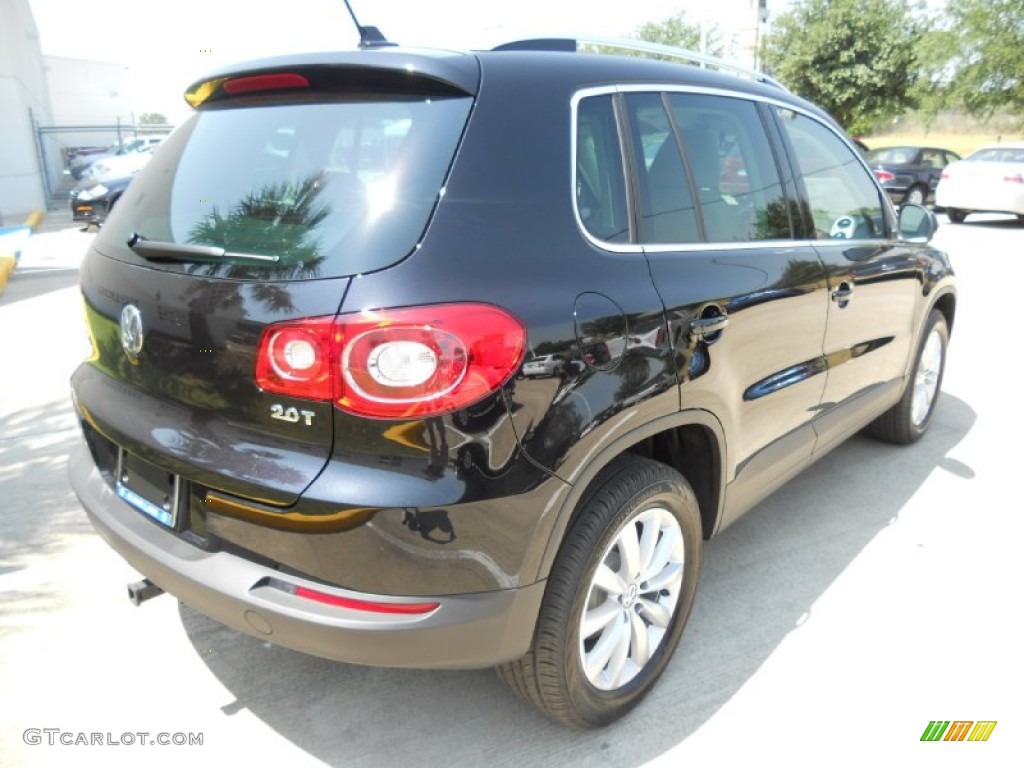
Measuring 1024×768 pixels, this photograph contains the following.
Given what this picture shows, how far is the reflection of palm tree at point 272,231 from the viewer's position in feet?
6.08

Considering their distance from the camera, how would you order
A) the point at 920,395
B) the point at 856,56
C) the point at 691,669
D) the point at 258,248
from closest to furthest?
the point at 258,248 < the point at 691,669 < the point at 920,395 < the point at 856,56

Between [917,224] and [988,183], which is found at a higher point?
[917,224]

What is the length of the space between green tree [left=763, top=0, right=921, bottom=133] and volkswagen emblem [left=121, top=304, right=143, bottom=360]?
30.2 metres

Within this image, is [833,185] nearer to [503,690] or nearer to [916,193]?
[503,690]

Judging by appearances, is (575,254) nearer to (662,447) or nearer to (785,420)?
(662,447)

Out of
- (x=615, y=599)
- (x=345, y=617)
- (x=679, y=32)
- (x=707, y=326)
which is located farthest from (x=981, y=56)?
(x=345, y=617)

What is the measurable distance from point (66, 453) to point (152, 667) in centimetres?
208

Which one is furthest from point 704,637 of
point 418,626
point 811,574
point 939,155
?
point 939,155

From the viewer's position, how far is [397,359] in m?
1.73

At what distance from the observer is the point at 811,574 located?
322 cm

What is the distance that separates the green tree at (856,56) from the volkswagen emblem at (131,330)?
99.1 feet

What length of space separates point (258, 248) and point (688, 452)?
1.48 m

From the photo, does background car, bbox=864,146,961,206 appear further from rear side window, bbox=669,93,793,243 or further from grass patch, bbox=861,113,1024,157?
grass patch, bbox=861,113,1024,157

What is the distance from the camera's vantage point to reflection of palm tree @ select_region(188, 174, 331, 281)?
1854 millimetres
